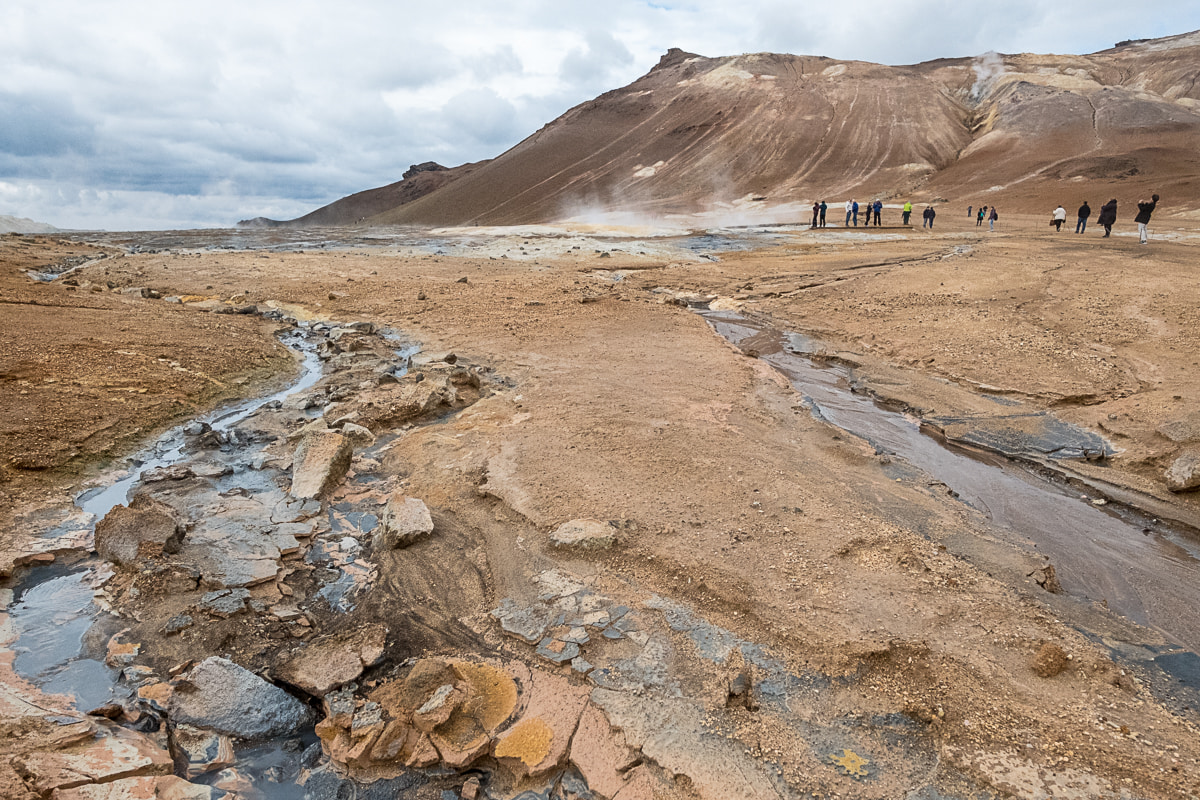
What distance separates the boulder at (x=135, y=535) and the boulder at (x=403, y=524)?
1340 millimetres

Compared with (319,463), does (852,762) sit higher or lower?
lower

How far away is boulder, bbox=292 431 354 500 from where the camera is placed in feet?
17.3

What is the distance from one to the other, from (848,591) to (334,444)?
13.9 feet

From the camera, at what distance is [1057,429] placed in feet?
22.1

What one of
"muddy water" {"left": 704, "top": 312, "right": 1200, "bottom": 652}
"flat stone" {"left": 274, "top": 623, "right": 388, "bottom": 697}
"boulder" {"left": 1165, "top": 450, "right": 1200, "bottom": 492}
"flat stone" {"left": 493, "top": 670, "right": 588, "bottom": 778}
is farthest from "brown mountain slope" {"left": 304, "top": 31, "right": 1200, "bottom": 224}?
"flat stone" {"left": 274, "top": 623, "right": 388, "bottom": 697}

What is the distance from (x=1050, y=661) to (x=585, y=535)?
2.68 meters

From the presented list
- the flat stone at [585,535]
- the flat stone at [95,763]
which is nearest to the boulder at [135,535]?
the flat stone at [95,763]

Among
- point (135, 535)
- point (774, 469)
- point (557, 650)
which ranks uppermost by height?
point (135, 535)

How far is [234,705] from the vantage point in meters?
3.21

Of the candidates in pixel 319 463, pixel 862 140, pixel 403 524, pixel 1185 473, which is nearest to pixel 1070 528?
pixel 1185 473

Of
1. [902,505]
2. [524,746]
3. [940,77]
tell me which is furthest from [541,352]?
[940,77]

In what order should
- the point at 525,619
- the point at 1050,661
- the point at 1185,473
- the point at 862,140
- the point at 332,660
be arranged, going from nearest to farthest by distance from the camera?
the point at 1050,661 < the point at 332,660 < the point at 525,619 < the point at 1185,473 < the point at 862,140

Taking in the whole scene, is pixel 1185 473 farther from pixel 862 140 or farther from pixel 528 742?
pixel 862 140

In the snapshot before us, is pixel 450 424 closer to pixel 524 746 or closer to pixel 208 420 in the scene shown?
pixel 208 420
